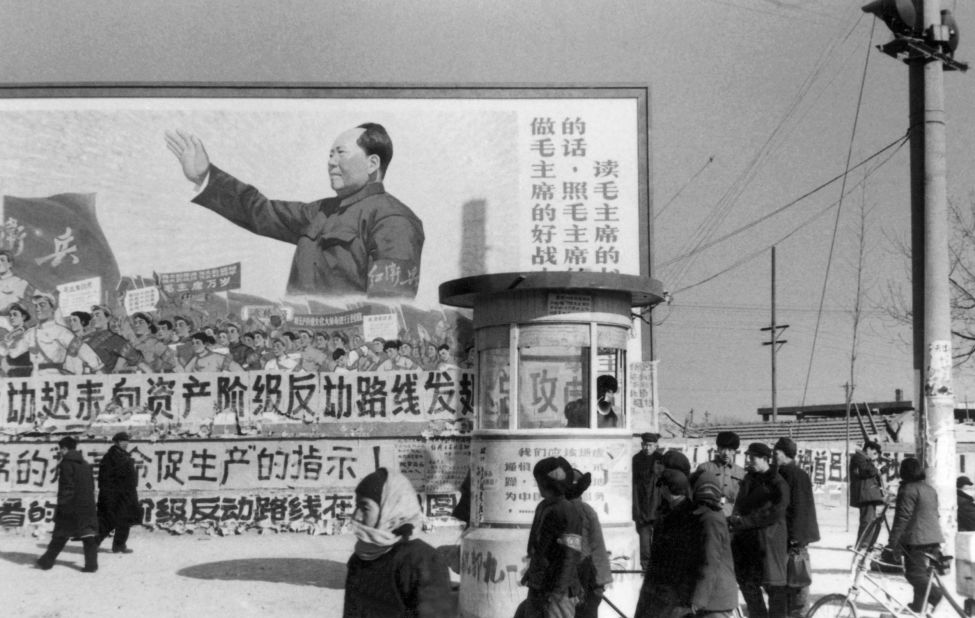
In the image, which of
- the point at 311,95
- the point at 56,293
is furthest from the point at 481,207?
the point at 56,293

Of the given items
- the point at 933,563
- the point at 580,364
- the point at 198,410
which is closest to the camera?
the point at 933,563

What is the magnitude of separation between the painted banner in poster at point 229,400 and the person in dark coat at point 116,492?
3.21 metres

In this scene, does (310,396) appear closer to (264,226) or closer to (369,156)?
(264,226)

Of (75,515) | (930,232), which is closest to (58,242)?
(75,515)

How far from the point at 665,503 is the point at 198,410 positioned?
1267cm

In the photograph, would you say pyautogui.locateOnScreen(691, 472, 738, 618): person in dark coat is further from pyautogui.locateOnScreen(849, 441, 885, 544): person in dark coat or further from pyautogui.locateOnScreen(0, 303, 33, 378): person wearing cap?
pyautogui.locateOnScreen(0, 303, 33, 378): person wearing cap

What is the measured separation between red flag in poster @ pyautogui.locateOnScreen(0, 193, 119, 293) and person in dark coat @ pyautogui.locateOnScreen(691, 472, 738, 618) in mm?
14718

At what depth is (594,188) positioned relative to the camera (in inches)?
736

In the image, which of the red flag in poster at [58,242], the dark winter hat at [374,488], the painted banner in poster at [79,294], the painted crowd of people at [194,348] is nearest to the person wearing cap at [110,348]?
the painted crowd of people at [194,348]

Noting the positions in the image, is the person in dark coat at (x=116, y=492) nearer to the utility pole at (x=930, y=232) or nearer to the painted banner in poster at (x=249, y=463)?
the painted banner in poster at (x=249, y=463)

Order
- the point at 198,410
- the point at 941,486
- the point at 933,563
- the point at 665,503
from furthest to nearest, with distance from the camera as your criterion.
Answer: the point at 198,410 < the point at 941,486 < the point at 933,563 < the point at 665,503

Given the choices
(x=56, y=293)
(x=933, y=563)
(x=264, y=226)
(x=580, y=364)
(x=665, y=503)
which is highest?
(x=264, y=226)

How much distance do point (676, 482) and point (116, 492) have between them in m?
10.3

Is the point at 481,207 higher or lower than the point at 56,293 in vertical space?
higher
